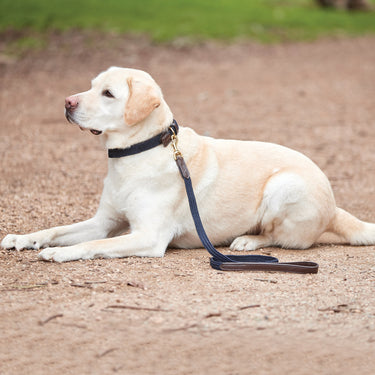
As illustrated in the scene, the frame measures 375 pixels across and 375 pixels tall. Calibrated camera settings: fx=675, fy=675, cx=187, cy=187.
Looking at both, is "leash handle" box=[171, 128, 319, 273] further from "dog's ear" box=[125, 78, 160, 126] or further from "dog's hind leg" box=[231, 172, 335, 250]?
"dog's hind leg" box=[231, 172, 335, 250]

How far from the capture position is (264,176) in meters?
5.24

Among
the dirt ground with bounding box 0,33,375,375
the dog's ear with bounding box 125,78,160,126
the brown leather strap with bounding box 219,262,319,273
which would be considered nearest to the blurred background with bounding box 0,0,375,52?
the dirt ground with bounding box 0,33,375,375

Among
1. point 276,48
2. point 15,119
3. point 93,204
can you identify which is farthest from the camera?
point 276,48

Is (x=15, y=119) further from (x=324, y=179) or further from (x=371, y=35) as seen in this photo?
(x=371, y=35)

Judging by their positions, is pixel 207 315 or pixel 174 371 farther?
pixel 207 315

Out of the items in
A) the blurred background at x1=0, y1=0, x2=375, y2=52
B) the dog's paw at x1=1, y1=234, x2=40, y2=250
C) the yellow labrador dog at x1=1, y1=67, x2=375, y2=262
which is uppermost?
the blurred background at x1=0, y1=0, x2=375, y2=52

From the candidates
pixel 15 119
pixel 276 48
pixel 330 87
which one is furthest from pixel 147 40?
pixel 15 119

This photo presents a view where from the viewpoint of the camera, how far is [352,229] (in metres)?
5.53

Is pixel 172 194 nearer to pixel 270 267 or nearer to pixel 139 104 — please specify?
pixel 139 104

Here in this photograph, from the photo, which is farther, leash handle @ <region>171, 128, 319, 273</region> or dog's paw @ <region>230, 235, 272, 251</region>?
dog's paw @ <region>230, 235, 272, 251</region>

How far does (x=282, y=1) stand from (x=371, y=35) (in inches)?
295

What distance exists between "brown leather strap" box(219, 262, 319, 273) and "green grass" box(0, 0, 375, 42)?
13663mm

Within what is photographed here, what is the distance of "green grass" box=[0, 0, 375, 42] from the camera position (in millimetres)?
18203

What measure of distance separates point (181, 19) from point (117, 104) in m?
15.6
